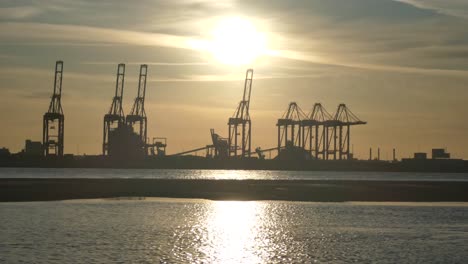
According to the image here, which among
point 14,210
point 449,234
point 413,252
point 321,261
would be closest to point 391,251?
point 413,252

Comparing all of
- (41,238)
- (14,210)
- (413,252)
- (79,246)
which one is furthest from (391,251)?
(14,210)

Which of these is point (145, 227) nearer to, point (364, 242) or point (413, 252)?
point (364, 242)

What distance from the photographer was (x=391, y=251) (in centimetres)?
3909

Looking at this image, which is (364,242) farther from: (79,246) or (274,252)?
(79,246)

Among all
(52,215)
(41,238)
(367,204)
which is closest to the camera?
(41,238)

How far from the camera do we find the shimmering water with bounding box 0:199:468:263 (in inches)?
1441

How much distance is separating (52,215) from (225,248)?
1814 centimetres

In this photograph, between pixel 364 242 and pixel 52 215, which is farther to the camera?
pixel 52 215

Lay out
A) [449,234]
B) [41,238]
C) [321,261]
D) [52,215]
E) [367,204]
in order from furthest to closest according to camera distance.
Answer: [367,204]
[52,215]
[449,234]
[41,238]
[321,261]

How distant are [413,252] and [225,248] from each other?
962 centimetres

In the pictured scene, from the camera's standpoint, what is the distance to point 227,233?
155 ft

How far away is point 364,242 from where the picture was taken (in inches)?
1667

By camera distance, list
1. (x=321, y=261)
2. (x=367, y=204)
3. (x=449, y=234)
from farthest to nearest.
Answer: (x=367, y=204) < (x=449, y=234) < (x=321, y=261)

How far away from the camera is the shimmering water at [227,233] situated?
3659 cm
